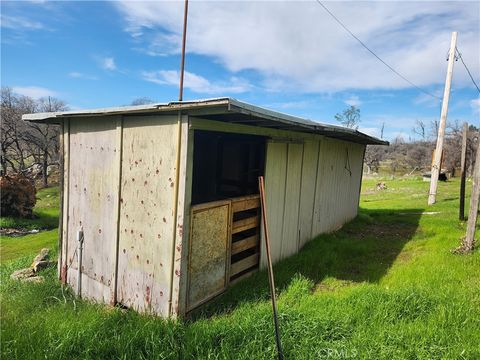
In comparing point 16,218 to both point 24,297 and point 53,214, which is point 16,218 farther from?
point 24,297

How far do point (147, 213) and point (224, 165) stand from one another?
2705 millimetres

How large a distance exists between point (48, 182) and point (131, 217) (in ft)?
78.2

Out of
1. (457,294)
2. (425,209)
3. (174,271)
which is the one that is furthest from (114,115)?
(425,209)

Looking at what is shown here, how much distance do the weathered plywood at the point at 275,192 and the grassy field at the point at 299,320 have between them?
0.42m

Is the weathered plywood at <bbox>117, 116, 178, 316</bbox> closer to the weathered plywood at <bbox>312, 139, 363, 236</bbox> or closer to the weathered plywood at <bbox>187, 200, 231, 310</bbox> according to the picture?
the weathered plywood at <bbox>187, 200, 231, 310</bbox>

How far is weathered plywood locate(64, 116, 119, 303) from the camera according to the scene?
463 centimetres

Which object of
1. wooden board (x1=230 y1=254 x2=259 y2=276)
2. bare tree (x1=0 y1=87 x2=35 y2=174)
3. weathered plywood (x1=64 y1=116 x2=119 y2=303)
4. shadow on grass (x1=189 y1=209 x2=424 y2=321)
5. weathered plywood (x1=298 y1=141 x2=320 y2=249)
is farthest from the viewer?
bare tree (x1=0 y1=87 x2=35 y2=174)

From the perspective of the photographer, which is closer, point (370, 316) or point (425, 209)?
point (370, 316)

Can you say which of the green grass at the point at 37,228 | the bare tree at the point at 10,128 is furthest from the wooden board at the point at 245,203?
the bare tree at the point at 10,128

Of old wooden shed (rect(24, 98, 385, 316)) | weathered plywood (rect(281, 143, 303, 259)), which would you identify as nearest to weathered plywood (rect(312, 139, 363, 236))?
old wooden shed (rect(24, 98, 385, 316))

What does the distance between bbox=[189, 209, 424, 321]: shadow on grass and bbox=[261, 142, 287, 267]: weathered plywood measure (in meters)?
0.37

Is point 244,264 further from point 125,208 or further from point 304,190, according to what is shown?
point 304,190

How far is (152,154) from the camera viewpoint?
13.3ft

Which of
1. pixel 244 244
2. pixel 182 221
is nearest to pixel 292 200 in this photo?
pixel 244 244
